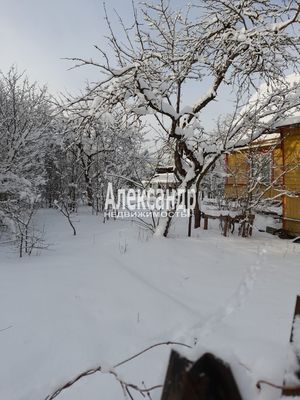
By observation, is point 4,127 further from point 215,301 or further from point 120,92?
point 215,301

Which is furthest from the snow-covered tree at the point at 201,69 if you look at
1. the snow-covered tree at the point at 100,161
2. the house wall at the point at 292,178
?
the snow-covered tree at the point at 100,161

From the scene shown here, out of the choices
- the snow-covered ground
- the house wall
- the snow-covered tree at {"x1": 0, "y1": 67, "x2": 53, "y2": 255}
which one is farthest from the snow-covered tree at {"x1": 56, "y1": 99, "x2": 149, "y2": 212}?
the snow-covered ground

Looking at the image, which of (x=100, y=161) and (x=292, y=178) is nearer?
(x=292, y=178)

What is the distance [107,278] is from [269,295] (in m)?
2.42

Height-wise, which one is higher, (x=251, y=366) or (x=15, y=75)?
(x=15, y=75)

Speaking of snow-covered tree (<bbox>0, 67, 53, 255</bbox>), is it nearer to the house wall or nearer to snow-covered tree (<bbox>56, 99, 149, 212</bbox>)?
snow-covered tree (<bbox>56, 99, 149, 212</bbox>)

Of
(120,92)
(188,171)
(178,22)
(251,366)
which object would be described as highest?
(178,22)

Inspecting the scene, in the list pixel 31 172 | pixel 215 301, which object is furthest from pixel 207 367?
pixel 31 172

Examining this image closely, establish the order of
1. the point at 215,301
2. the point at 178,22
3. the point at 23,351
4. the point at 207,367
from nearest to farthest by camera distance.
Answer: the point at 207,367 → the point at 23,351 → the point at 215,301 → the point at 178,22

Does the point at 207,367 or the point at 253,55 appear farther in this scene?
the point at 253,55

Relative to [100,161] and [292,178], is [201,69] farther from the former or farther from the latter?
[100,161]

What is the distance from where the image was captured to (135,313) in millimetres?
3744

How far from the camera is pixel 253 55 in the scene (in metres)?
5.59

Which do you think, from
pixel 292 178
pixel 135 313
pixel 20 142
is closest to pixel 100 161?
pixel 20 142
